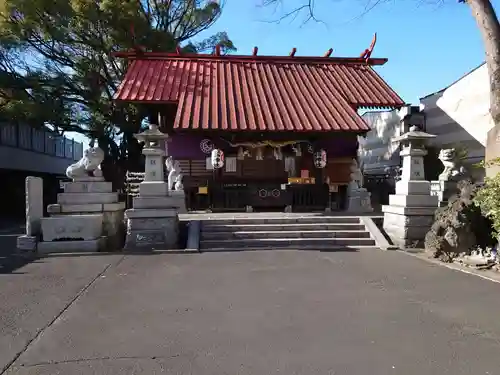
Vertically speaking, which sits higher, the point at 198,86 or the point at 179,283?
the point at 198,86

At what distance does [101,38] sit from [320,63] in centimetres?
1033

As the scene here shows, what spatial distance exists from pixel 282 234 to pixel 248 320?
226 inches

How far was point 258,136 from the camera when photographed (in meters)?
14.3

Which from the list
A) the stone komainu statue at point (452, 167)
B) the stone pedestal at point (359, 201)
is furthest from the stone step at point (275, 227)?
the stone pedestal at point (359, 201)

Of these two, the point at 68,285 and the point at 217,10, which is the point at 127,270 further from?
the point at 217,10

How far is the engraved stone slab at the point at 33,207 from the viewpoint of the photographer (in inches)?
371

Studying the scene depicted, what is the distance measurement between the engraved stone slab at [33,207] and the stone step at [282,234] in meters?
3.84

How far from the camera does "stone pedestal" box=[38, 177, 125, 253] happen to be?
9305 mm

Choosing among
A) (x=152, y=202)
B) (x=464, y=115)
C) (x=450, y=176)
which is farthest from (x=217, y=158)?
(x=464, y=115)

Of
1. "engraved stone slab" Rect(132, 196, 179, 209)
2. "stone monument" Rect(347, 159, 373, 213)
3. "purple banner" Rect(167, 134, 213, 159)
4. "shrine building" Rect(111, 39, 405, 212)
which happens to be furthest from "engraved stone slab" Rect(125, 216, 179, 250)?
"stone monument" Rect(347, 159, 373, 213)

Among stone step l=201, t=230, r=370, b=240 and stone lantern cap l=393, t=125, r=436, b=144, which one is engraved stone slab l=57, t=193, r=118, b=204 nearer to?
stone step l=201, t=230, r=370, b=240

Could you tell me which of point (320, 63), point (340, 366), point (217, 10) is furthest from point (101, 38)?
point (340, 366)

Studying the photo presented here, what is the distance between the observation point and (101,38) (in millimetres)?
19344

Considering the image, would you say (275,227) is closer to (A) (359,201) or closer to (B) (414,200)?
(B) (414,200)
